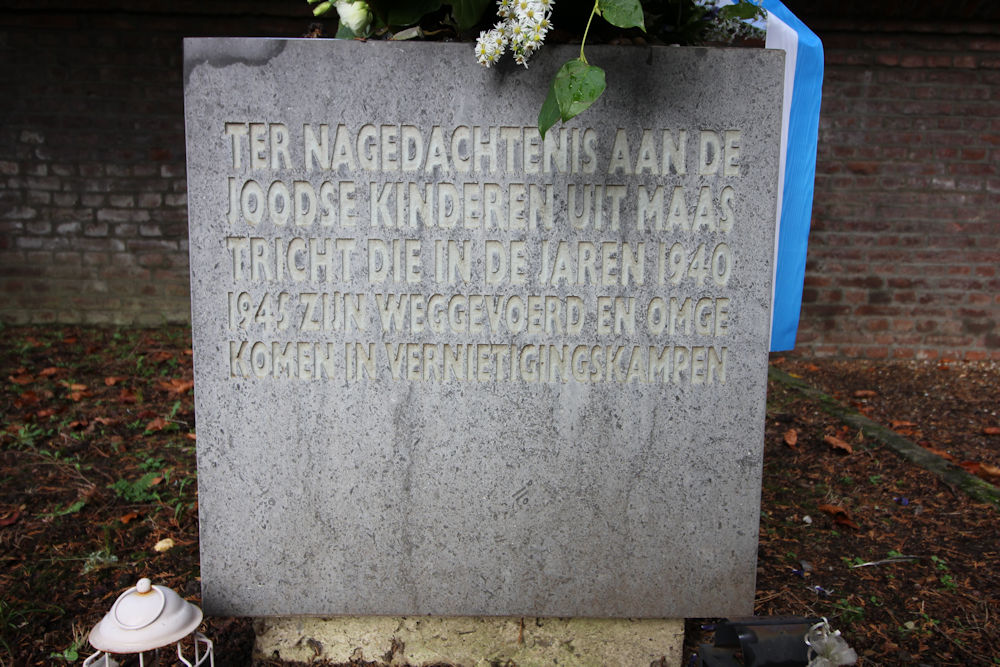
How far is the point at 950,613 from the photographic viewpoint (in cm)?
238

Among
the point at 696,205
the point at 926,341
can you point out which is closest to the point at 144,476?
the point at 696,205

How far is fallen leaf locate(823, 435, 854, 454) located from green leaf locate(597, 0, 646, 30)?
2632mm

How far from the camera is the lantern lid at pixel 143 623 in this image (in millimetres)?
1522

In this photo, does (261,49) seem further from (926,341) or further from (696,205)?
(926,341)

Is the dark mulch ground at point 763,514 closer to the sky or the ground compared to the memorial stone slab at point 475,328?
closer to the ground

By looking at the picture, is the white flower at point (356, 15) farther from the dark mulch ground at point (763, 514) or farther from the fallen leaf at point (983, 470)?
the fallen leaf at point (983, 470)

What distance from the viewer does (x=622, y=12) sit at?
1.74 meters

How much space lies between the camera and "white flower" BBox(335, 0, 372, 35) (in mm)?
1940

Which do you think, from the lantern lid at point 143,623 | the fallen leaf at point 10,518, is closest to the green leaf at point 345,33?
the lantern lid at point 143,623

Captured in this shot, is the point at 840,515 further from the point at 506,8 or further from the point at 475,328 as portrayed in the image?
the point at 506,8

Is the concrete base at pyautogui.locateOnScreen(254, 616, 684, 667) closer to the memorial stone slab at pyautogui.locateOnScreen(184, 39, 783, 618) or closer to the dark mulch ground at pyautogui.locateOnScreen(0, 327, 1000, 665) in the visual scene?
the memorial stone slab at pyautogui.locateOnScreen(184, 39, 783, 618)

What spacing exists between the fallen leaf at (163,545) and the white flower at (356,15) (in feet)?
6.14

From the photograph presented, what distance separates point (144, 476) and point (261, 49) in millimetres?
2004

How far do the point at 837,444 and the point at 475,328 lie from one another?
244 centimetres
